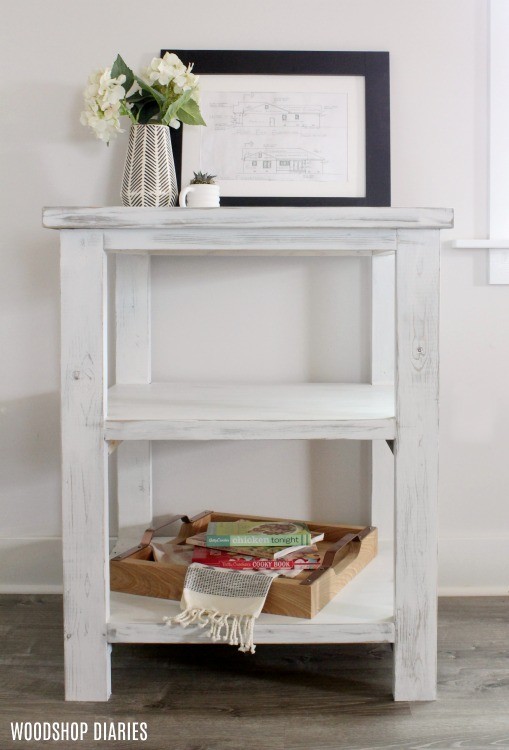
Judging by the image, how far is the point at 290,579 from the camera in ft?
5.04

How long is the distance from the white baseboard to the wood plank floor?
0.20 meters

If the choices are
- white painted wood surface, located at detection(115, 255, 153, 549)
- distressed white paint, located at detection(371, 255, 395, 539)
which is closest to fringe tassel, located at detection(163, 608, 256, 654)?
white painted wood surface, located at detection(115, 255, 153, 549)

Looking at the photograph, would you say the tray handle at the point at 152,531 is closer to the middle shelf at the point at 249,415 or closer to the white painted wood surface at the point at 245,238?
the middle shelf at the point at 249,415

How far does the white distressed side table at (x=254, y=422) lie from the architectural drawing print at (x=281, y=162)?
1.71 ft

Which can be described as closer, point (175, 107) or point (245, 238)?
point (245, 238)

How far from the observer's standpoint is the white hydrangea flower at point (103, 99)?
5.45ft

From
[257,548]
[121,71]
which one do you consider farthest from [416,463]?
[121,71]

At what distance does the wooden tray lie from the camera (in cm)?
151

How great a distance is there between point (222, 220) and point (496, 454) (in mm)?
1005

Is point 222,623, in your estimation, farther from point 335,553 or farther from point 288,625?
point 335,553

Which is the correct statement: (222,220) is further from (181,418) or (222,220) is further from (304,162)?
(304,162)

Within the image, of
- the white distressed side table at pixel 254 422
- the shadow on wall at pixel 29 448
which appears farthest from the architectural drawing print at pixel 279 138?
the shadow on wall at pixel 29 448

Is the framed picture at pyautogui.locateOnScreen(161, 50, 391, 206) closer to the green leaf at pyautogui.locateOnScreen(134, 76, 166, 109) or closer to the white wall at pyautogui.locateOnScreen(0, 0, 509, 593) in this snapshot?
the white wall at pyautogui.locateOnScreen(0, 0, 509, 593)

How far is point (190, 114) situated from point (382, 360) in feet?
2.35
